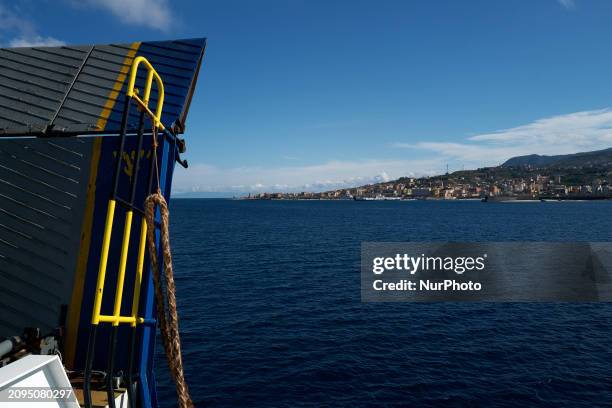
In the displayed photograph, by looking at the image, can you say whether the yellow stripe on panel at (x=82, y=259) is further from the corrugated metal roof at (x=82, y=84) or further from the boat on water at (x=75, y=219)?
the corrugated metal roof at (x=82, y=84)

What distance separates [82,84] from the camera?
10.6m

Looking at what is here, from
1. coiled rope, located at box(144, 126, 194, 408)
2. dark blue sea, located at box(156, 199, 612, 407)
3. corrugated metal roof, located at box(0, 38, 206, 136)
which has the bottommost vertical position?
dark blue sea, located at box(156, 199, 612, 407)

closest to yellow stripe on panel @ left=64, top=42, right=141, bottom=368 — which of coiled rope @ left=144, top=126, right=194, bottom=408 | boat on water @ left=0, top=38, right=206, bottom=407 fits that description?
boat on water @ left=0, top=38, right=206, bottom=407

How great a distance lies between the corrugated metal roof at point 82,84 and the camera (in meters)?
9.48

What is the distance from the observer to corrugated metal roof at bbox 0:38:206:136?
948 cm

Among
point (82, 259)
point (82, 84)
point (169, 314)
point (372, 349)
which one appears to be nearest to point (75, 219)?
point (82, 259)

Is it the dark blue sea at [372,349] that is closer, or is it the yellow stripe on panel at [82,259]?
the yellow stripe on panel at [82,259]

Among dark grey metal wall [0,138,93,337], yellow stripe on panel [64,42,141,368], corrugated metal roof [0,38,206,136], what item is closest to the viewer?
yellow stripe on panel [64,42,141,368]

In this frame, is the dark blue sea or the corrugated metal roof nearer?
the corrugated metal roof


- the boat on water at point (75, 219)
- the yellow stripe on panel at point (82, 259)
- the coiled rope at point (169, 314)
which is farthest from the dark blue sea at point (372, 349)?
the coiled rope at point (169, 314)

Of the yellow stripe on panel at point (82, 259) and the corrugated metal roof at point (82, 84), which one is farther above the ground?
the corrugated metal roof at point (82, 84)

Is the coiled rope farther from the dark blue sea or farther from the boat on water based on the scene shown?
the dark blue sea

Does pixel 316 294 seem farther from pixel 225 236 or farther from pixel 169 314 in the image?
pixel 225 236

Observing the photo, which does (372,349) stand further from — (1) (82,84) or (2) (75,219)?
(1) (82,84)
